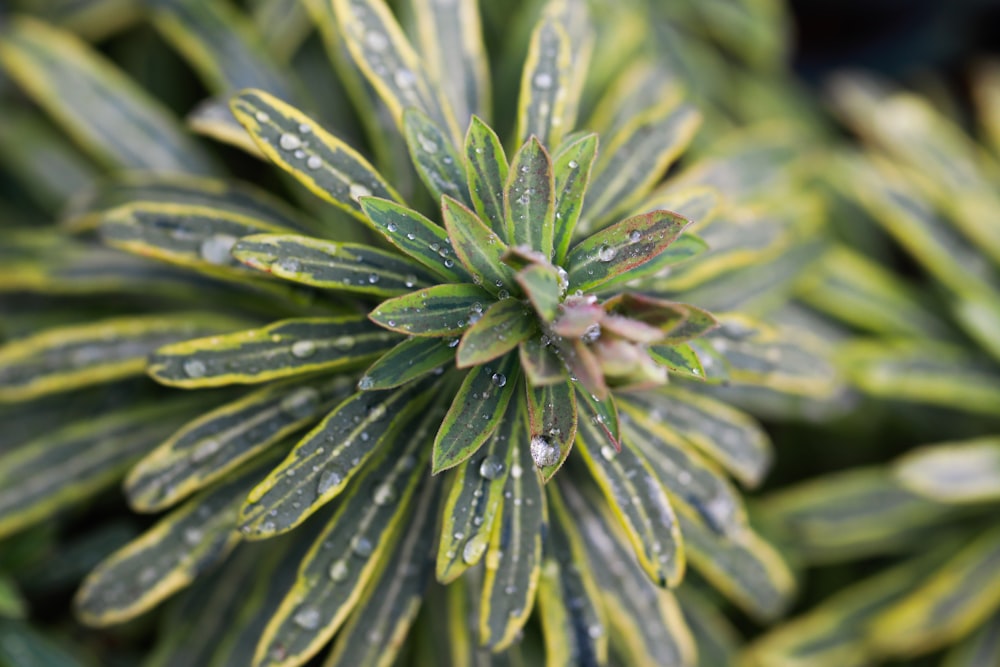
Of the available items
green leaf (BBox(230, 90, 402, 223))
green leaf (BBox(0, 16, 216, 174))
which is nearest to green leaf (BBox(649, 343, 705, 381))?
green leaf (BBox(230, 90, 402, 223))

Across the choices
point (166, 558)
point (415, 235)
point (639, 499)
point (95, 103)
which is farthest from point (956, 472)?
point (95, 103)

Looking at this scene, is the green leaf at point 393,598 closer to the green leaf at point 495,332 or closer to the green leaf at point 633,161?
the green leaf at point 495,332

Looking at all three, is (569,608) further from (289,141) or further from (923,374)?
(923,374)

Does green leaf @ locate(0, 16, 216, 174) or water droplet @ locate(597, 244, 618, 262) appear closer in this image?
water droplet @ locate(597, 244, 618, 262)

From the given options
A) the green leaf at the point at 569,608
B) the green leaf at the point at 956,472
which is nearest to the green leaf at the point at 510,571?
the green leaf at the point at 569,608

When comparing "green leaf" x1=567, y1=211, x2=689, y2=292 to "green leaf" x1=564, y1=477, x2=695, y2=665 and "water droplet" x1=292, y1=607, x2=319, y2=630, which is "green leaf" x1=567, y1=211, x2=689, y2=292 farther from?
"water droplet" x1=292, y1=607, x2=319, y2=630

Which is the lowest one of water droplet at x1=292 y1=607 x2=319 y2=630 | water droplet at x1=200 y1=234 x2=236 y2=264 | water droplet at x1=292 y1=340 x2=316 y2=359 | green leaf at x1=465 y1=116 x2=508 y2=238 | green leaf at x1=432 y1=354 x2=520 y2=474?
water droplet at x1=292 y1=607 x2=319 y2=630

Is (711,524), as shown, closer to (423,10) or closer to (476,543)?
(476,543)
